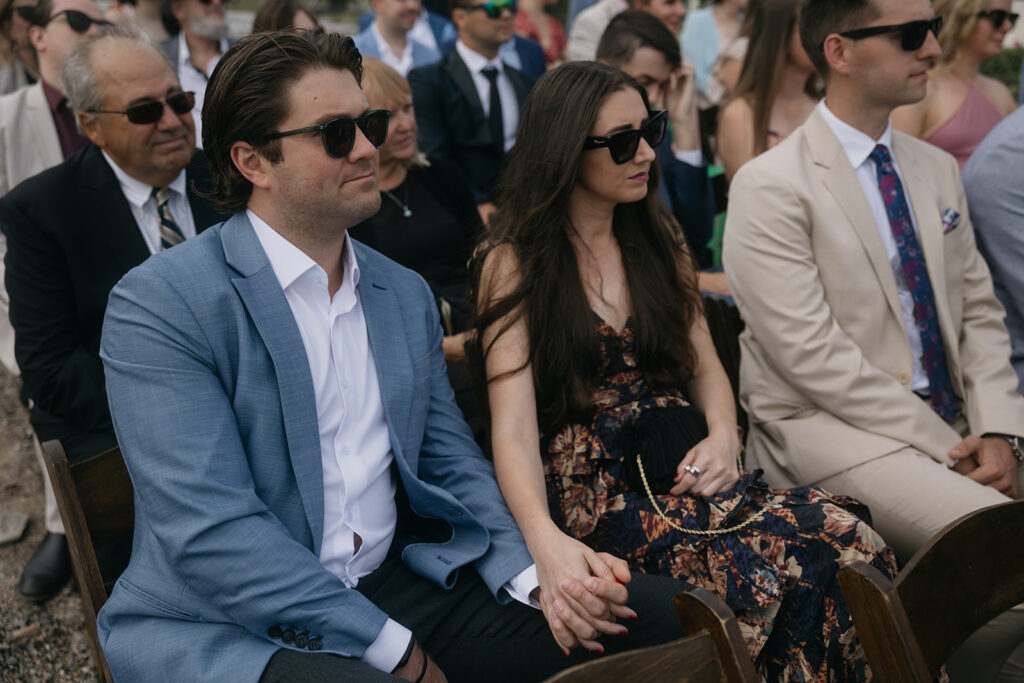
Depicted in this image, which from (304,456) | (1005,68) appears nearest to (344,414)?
(304,456)

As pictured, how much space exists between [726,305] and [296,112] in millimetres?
2064

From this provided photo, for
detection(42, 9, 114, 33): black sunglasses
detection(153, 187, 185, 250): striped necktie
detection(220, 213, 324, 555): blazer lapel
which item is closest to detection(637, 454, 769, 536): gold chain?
detection(220, 213, 324, 555): blazer lapel

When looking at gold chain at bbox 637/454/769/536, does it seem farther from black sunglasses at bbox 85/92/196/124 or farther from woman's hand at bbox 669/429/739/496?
black sunglasses at bbox 85/92/196/124

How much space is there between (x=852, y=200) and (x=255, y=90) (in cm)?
208

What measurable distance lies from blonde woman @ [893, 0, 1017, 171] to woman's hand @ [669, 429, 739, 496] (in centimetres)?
286

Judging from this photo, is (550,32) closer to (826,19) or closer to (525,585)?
(826,19)

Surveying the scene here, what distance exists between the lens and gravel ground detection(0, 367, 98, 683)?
3334mm

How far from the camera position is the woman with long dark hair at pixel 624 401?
2404mm

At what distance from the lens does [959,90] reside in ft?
16.3

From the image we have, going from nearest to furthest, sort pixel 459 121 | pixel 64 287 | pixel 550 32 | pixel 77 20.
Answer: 1. pixel 64 287
2. pixel 77 20
3. pixel 459 121
4. pixel 550 32

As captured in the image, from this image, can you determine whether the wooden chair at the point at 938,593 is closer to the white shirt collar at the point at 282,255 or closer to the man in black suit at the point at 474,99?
the white shirt collar at the point at 282,255

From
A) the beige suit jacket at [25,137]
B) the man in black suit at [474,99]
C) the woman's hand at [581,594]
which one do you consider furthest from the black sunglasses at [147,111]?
the woman's hand at [581,594]

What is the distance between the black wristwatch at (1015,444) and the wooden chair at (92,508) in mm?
2801

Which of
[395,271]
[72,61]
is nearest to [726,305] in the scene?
[395,271]
